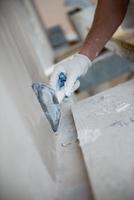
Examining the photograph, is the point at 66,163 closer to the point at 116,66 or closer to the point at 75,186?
the point at 75,186

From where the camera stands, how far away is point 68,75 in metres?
1.00

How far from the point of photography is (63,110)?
1.10m

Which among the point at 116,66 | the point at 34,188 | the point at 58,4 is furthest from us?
the point at 58,4

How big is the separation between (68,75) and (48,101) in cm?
19

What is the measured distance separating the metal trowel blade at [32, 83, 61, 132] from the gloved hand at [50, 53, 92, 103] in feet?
0.22

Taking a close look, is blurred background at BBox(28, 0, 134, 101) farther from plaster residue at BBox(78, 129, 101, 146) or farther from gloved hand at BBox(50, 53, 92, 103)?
plaster residue at BBox(78, 129, 101, 146)

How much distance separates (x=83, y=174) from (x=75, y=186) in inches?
1.5

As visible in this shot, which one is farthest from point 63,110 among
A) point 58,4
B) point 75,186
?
point 58,4

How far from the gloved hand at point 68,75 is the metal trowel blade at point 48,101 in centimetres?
7

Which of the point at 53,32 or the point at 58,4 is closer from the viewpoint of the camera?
the point at 53,32

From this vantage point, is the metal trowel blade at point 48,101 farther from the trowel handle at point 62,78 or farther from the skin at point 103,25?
the skin at point 103,25

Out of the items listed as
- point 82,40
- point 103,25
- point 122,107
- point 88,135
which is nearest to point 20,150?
point 88,135

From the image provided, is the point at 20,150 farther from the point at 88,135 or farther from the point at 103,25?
the point at 103,25

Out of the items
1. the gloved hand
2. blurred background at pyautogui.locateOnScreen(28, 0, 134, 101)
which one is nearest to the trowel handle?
the gloved hand
